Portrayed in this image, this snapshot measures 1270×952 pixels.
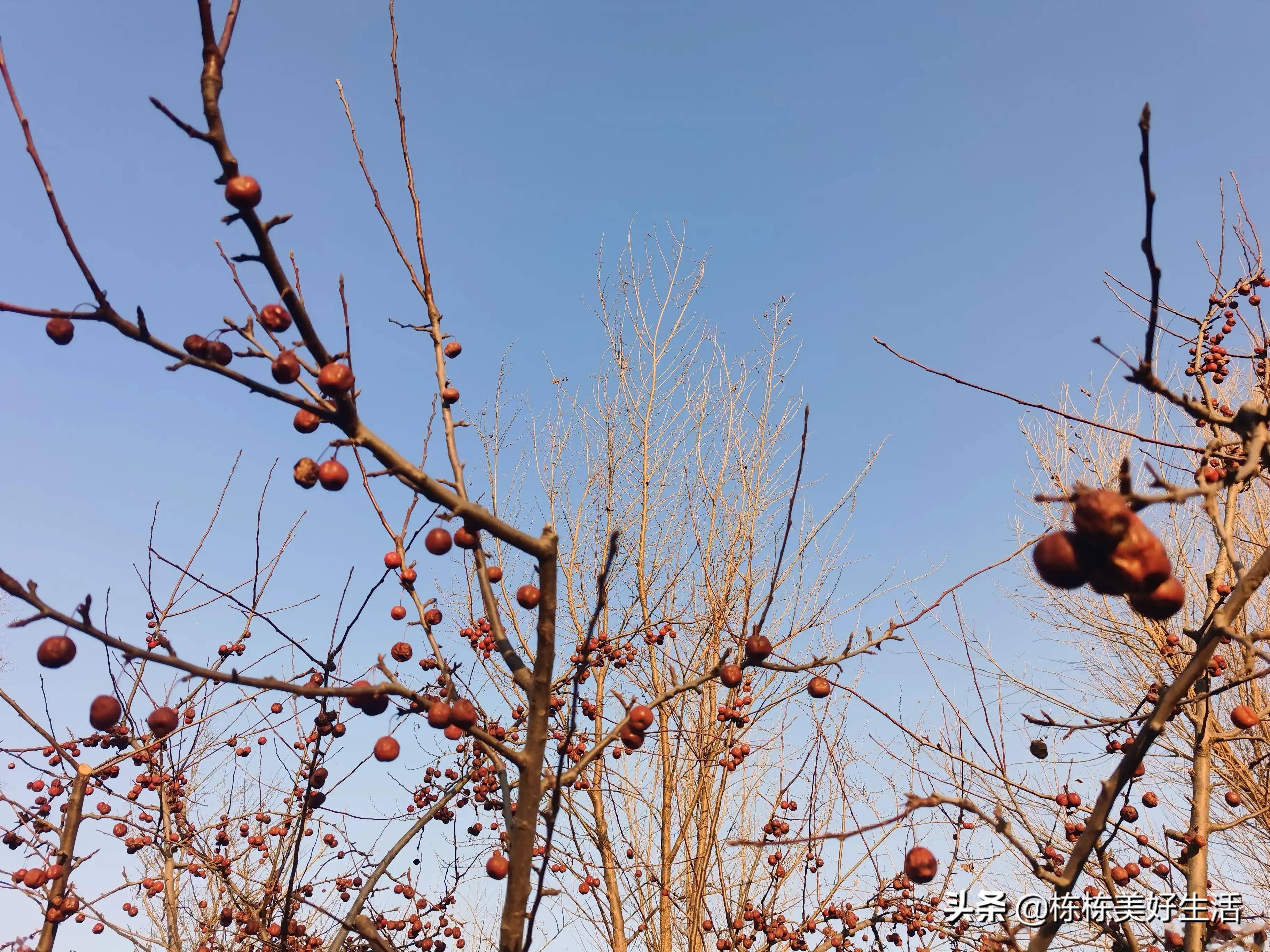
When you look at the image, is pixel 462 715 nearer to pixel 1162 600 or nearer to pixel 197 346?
pixel 197 346

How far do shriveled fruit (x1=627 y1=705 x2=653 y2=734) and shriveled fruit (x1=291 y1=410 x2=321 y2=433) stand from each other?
110cm

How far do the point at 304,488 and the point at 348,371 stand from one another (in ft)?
1.46

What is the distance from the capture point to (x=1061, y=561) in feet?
4.38

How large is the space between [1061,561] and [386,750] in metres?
1.65

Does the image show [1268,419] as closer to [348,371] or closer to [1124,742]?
[348,371]

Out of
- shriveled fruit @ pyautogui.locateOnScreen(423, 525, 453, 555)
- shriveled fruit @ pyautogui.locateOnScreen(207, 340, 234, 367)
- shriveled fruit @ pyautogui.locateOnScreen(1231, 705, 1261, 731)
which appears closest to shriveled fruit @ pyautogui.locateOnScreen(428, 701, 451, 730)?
shriveled fruit @ pyautogui.locateOnScreen(423, 525, 453, 555)

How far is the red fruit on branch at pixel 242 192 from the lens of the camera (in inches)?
56.1

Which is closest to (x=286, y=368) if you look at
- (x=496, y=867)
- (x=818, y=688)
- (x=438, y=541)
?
(x=438, y=541)

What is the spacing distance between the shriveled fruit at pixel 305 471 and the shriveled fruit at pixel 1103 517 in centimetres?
161

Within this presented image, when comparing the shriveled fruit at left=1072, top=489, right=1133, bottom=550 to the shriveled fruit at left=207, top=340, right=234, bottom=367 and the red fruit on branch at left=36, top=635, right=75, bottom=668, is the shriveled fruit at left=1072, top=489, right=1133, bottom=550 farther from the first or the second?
the red fruit on branch at left=36, top=635, right=75, bottom=668

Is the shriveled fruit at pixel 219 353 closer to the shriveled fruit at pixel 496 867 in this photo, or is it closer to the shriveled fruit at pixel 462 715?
the shriveled fruit at pixel 462 715

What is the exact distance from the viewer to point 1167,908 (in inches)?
123

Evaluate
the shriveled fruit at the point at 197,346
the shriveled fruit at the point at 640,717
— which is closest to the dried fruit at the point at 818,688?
the shriveled fruit at the point at 640,717

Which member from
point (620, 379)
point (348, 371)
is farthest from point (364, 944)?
point (620, 379)
